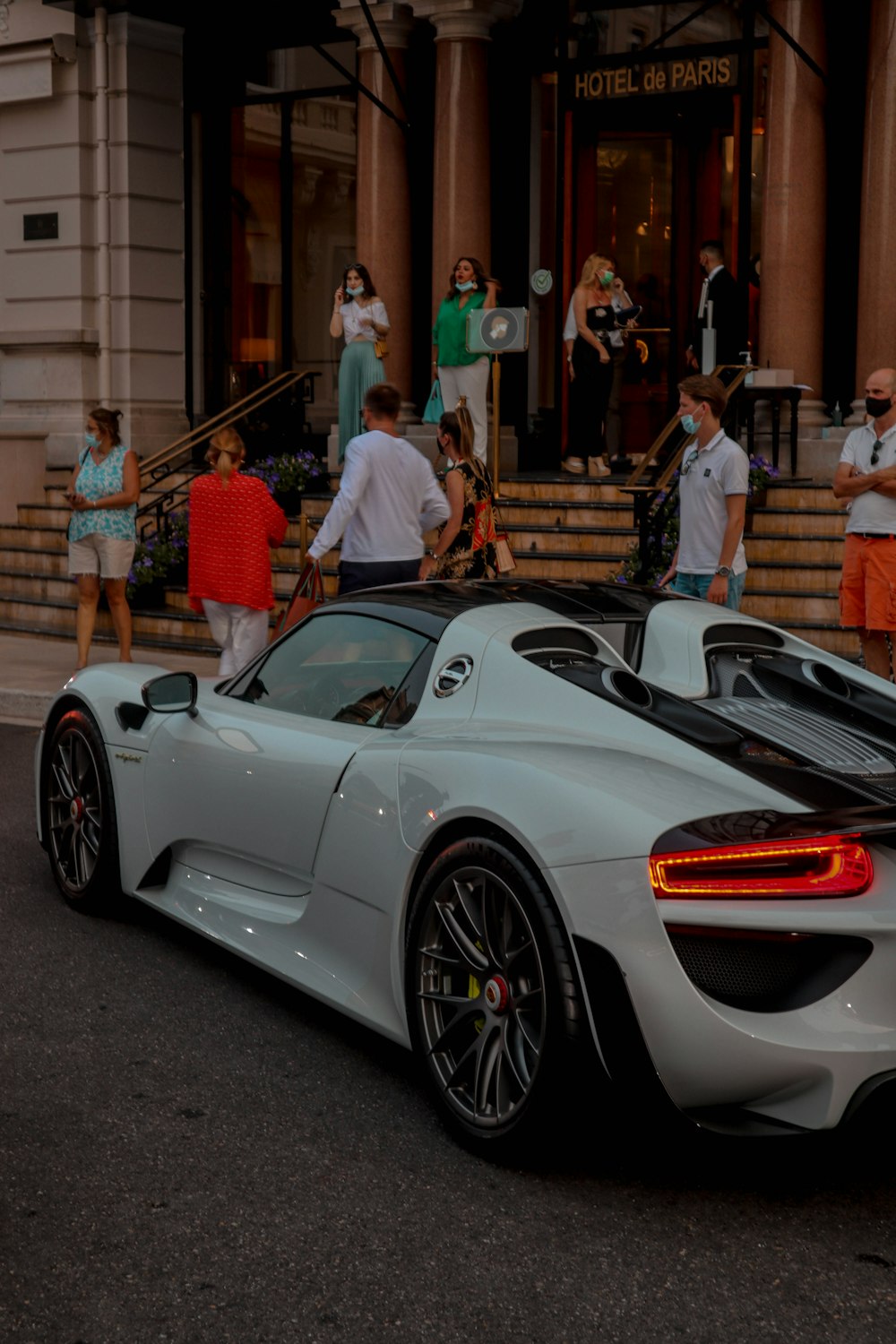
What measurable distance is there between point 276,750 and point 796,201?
10195mm

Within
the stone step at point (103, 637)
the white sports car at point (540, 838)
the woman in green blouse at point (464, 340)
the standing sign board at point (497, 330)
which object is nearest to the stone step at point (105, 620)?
the stone step at point (103, 637)

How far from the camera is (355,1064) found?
15.2 ft

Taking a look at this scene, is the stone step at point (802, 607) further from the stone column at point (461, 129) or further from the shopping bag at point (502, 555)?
the stone column at point (461, 129)

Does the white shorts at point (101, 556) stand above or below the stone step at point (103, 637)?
above

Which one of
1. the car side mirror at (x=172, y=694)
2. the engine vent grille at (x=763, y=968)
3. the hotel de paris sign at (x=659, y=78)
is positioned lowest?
the engine vent grille at (x=763, y=968)

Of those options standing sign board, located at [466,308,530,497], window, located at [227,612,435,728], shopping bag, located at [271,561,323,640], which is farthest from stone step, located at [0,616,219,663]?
window, located at [227,612,435,728]

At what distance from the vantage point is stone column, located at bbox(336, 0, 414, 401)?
16.0 m

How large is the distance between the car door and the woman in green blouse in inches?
347

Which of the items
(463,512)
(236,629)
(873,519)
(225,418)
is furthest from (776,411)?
(225,418)

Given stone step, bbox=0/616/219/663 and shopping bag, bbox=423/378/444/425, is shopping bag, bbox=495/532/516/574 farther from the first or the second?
shopping bag, bbox=423/378/444/425

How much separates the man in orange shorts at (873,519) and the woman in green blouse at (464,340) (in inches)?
217

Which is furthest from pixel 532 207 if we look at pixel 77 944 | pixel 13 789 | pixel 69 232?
pixel 77 944

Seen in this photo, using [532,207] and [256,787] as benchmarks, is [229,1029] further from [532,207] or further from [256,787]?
[532,207]

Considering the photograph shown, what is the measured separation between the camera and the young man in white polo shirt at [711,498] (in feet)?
28.1
